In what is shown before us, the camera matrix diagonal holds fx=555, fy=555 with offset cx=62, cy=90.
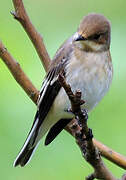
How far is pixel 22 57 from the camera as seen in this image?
8.82ft

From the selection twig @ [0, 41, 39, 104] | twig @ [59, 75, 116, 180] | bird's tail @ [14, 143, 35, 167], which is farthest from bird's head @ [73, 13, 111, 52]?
twig @ [59, 75, 116, 180]

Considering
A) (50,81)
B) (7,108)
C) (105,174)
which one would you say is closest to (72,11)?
(50,81)

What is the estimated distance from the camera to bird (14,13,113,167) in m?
2.62

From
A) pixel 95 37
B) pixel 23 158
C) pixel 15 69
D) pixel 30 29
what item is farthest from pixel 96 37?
pixel 23 158

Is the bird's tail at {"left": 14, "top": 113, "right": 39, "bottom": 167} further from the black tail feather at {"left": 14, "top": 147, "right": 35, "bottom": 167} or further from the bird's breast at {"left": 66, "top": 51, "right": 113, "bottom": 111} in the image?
the bird's breast at {"left": 66, "top": 51, "right": 113, "bottom": 111}

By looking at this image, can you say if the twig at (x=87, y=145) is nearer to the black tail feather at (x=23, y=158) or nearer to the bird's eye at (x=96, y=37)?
the black tail feather at (x=23, y=158)

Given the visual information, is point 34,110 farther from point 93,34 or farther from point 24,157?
point 93,34

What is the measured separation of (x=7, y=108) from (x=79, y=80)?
14.3 inches

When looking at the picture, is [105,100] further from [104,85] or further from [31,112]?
[31,112]

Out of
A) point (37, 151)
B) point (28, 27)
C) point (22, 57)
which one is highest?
point (28, 27)

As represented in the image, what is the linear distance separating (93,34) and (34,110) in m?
0.46

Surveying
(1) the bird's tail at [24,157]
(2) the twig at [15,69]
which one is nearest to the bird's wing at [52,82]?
(1) the bird's tail at [24,157]

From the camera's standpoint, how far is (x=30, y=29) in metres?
2.41

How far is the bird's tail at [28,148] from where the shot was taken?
255 centimetres
